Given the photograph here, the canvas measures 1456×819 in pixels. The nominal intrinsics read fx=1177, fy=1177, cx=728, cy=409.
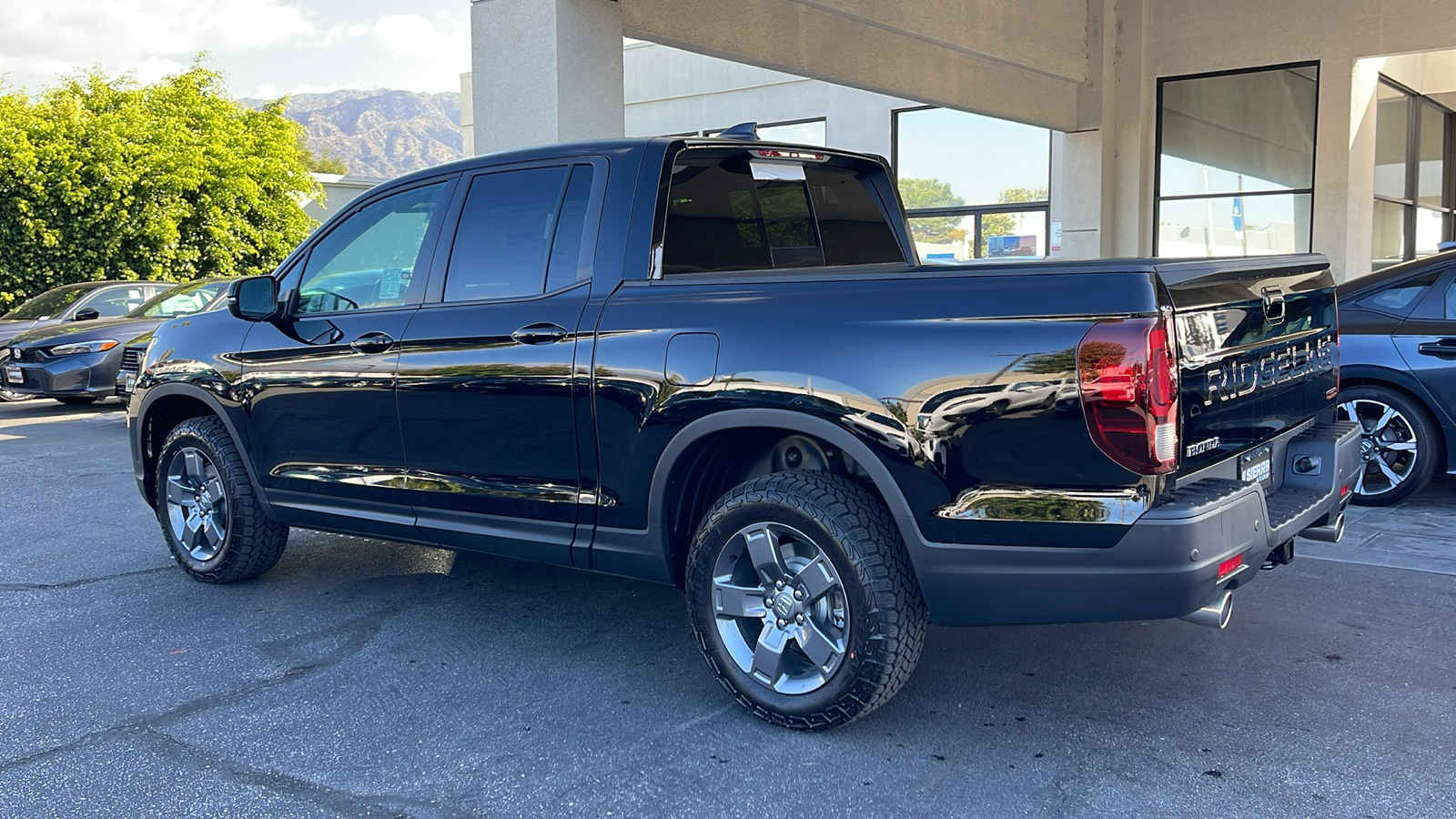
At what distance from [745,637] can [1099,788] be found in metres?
1.15

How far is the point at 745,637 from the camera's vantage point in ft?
12.4

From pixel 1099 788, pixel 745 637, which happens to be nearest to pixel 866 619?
pixel 745 637

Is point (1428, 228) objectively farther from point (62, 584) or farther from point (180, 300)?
point (62, 584)

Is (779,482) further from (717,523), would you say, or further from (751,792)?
(751,792)

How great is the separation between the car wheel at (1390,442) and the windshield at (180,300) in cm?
1196

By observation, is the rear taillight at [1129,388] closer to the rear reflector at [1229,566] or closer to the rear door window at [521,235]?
the rear reflector at [1229,566]

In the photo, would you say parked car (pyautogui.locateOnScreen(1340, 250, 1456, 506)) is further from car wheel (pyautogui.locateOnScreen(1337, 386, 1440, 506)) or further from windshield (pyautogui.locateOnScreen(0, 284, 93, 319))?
windshield (pyautogui.locateOnScreen(0, 284, 93, 319))

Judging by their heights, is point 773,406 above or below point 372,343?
below

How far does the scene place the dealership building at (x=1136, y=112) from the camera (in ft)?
39.5

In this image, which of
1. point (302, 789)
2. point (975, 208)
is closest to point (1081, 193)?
point (975, 208)

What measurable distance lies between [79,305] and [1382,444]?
13918mm

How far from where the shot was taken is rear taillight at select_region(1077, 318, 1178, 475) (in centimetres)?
303

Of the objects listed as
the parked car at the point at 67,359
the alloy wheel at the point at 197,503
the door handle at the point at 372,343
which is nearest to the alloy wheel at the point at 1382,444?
the door handle at the point at 372,343

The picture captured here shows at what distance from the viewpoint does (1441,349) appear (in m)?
6.43
